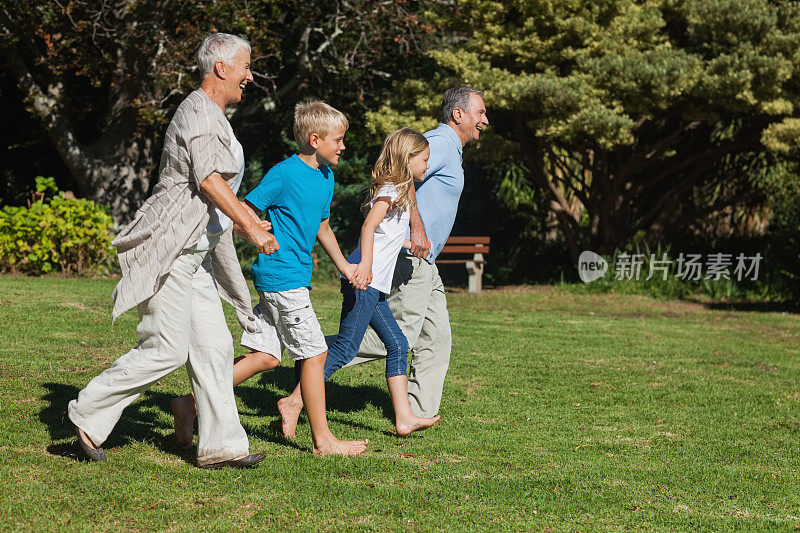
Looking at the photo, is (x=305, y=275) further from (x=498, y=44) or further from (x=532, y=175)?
(x=532, y=175)

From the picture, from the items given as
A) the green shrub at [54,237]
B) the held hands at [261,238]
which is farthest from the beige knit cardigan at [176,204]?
the green shrub at [54,237]

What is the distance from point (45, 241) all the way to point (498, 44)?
7469 millimetres

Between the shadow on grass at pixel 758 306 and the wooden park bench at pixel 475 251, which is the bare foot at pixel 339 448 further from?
the shadow on grass at pixel 758 306

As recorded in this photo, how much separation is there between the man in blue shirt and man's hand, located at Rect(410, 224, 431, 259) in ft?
0.16

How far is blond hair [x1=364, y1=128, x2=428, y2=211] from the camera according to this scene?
487 centimetres

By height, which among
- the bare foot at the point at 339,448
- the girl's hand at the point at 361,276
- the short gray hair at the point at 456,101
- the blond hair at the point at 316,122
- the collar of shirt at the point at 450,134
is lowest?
the bare foot at the point at 339,448

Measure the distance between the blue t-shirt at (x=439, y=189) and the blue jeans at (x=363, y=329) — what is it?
0.52 meters

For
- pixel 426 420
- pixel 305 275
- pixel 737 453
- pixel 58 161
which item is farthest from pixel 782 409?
pixel 58 161

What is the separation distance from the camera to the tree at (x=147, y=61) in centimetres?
1373

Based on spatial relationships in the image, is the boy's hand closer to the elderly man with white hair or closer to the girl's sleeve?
the elderly man with white hair

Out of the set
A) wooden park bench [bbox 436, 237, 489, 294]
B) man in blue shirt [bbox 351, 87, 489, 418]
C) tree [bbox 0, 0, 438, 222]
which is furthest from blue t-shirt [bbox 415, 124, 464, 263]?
tree [bbox 0, 0, 438, 222]

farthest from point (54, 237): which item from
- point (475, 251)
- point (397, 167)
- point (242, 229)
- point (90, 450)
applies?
point (242, 229)

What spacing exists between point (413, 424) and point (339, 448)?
2.13 ft

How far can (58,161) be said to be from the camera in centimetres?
1703
